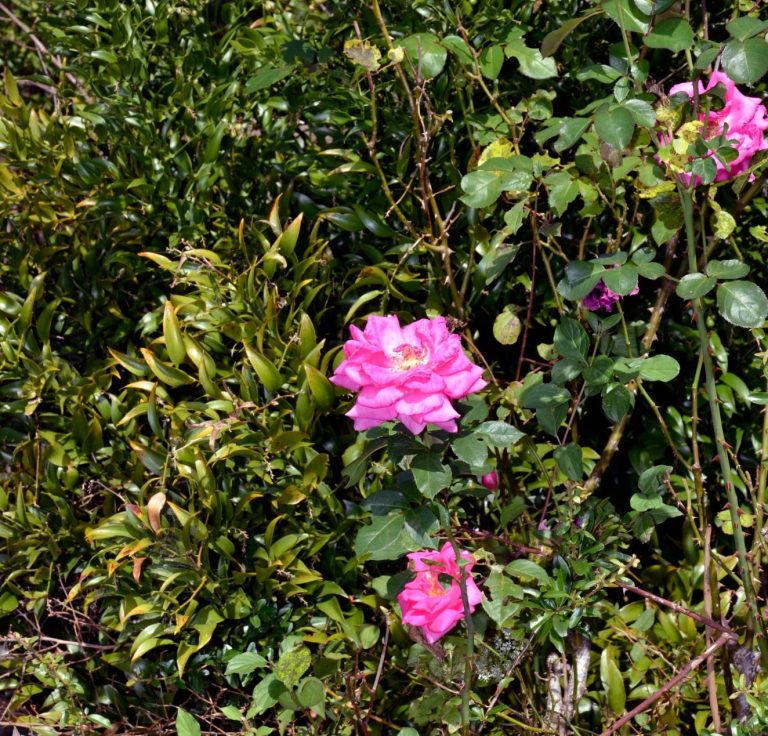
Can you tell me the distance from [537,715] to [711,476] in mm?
643

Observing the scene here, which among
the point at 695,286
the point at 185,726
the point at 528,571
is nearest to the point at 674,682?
the point at 528,571

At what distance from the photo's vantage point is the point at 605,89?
194 cm

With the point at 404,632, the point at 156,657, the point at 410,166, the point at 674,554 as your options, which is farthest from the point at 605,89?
the point at 156,657

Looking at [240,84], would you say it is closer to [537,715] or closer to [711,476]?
[711,476]

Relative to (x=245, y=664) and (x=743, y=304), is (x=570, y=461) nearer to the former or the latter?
(x=743, y=304)

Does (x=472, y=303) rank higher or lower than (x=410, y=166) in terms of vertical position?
lower

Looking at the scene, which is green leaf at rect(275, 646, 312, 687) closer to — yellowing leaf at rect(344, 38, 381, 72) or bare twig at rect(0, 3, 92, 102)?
yellowing leaf at rect(344, 38, 381, 72)

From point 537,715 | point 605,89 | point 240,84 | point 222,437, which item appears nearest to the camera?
point 537,715

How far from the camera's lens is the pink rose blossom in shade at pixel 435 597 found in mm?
1488

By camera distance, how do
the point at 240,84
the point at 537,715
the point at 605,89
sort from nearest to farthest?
the point at 537,715, the point at 605,89, the point at 240,84

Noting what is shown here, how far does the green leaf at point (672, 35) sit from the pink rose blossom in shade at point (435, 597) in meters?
0.81

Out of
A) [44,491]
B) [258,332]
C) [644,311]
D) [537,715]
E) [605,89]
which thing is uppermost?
[605,89]

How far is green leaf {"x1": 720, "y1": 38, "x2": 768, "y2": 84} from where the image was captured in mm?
1201

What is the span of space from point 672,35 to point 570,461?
0.67 metres
